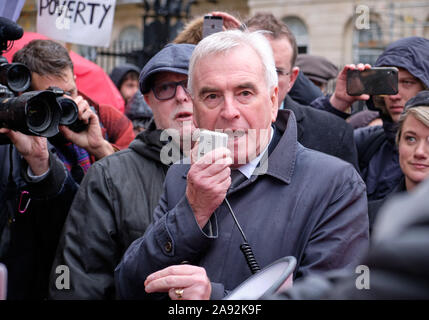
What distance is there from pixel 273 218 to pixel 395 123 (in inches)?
66.2

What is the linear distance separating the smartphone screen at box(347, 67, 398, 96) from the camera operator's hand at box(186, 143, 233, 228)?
1.62m

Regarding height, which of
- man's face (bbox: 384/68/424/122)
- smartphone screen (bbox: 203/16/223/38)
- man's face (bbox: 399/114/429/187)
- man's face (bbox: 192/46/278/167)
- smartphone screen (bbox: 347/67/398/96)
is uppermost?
smartphone screen (bbox: 203/16/223/38)

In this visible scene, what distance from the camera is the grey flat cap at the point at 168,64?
287 cm

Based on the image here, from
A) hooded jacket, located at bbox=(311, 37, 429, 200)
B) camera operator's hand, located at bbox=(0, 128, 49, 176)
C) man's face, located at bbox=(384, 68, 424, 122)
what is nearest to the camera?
camera operator's hand, located at bbox=(0, 128, 49, 176)

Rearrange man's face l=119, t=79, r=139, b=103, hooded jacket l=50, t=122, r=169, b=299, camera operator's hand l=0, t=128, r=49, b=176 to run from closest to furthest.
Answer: hooded jacket l=50, t=122, r=169, b=299 < camera operator's hand l=0, t=128, r=49, b=176 < man's face l=119, t=79, r=139, b=103

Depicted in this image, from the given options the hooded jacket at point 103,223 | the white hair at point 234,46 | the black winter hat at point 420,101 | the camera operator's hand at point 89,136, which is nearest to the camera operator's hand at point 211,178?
the white hair at point 234,46

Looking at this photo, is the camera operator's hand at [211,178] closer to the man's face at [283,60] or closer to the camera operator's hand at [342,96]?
the man's face at [283,60]

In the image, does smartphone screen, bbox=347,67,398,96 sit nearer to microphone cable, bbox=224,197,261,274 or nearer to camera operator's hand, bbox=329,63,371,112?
camera operator's hand, bbox=329,63,371,112

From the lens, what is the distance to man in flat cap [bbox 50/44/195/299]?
2.64m

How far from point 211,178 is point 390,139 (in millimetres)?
1864

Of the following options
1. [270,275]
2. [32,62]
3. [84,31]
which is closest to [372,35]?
[84,31]

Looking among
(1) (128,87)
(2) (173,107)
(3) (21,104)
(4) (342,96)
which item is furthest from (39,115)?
(1) (128,87)

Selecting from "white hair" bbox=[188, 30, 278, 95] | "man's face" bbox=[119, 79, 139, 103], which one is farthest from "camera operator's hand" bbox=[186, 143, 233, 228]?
"man's face" bbox=[119, 79, 139, 103]
